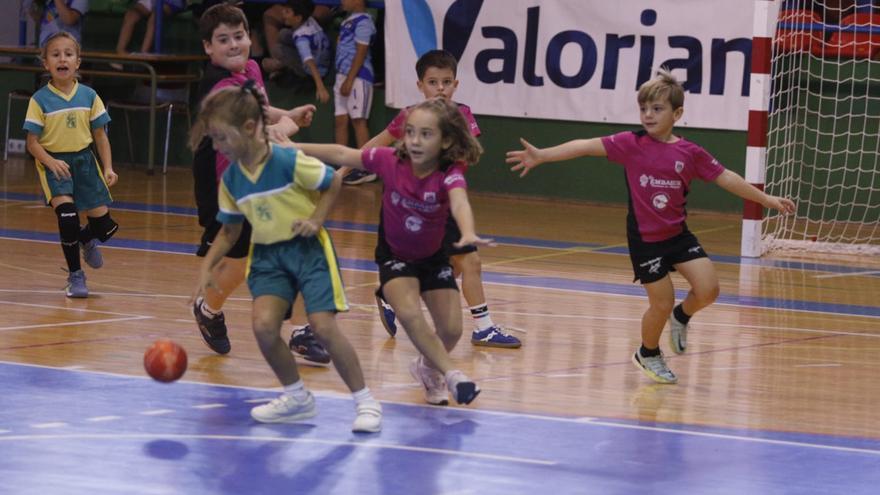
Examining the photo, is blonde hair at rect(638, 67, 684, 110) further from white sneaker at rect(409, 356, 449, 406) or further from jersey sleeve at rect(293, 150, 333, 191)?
jersey sleeve at rect(293, 150, 333, 191)

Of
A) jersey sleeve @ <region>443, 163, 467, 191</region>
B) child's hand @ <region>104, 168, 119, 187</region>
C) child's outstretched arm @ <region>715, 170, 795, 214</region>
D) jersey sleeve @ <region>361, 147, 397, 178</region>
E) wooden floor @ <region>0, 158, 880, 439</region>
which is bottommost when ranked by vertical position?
wooden floor @ <region>0, 158, 880, 439</region>

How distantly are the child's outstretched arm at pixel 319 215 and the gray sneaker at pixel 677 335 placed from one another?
7.32 ft

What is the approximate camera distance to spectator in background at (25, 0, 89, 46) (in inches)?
648

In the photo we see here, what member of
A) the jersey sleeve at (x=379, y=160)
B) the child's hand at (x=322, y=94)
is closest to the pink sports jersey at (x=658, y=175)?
the jersey sleeve at (x=379, y=160)

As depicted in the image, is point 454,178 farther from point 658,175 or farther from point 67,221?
point 67,221

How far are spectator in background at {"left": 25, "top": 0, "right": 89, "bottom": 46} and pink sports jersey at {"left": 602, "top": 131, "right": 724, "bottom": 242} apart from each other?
10.5 meters

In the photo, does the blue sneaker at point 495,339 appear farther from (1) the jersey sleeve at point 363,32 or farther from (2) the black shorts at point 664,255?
(1) the jersey sleeve at point 363,32

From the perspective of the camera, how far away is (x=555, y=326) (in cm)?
839

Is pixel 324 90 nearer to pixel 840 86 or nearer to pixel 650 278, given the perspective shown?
pixel 840 86

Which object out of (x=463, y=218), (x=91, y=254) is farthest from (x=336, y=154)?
(x=91, y=254)

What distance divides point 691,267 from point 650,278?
0.62ft

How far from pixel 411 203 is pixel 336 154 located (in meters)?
0.35

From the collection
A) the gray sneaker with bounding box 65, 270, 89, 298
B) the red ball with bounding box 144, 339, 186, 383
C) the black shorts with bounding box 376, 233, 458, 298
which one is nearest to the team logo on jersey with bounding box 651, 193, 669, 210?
the black shorts with bounding box 376, 233, 458, 298

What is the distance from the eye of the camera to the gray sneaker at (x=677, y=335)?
7398mm
